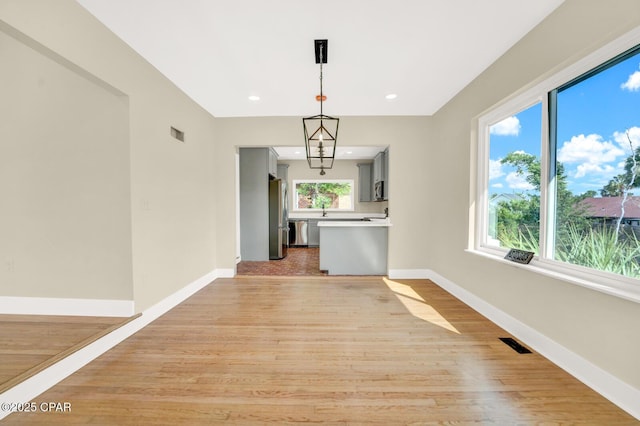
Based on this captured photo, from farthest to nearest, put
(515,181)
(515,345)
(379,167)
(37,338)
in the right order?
1. (379,167)
2. (515,181)
3. (515,345)
4. (37,338)

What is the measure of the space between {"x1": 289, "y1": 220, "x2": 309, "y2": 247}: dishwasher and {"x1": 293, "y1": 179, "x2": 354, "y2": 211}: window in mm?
858

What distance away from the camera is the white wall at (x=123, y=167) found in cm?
167

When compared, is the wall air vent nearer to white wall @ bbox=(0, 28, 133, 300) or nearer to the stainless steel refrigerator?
white wall @ bbox=(0, 28, 133, 300)

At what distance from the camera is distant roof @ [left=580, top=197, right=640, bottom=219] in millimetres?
1491

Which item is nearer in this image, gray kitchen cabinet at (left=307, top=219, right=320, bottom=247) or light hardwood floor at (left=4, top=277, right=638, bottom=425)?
light hardwood floor at (left=4, top=277, right=638, bottom=425)

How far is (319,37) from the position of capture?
208 cm

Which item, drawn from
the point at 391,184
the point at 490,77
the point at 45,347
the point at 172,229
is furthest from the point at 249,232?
the point at 490,77

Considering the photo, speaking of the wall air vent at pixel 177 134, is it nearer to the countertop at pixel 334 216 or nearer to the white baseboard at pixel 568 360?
the white baseboard at pixel 568 360

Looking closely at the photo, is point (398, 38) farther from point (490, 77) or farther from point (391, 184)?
point (391, 184)

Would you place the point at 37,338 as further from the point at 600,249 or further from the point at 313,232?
the point at 313,232

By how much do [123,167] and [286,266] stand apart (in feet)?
10.6

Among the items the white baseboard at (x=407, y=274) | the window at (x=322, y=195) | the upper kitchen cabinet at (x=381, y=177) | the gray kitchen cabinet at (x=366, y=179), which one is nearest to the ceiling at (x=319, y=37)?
the upper kitchen cabinet at (x=381, y=177)

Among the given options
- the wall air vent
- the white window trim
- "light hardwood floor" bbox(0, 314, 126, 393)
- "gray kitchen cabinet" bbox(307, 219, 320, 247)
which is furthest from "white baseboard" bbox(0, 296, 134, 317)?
"gray kitchen cabinet" bbox(307, 219, 320, 247)

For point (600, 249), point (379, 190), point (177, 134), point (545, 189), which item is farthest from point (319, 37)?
point (379, 190)
